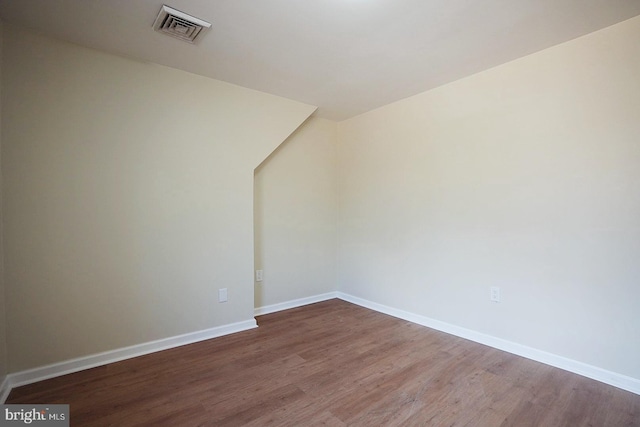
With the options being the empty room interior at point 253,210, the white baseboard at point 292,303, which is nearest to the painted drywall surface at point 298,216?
the white baseboard at point 292,303

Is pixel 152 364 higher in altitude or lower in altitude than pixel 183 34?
lower

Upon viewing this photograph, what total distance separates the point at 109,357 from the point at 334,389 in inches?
69.2

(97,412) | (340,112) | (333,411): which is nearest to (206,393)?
(97,412)

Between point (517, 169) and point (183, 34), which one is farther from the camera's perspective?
point (517, 169)

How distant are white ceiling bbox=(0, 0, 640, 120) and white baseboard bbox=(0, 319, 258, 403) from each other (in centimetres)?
232

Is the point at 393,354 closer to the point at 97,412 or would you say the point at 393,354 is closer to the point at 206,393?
the point at 206,393

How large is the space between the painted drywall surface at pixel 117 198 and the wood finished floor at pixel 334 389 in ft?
1.20

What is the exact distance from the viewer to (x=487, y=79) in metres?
2.52

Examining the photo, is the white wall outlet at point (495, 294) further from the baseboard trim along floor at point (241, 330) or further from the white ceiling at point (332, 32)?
the white ceiling at point (332, 32)

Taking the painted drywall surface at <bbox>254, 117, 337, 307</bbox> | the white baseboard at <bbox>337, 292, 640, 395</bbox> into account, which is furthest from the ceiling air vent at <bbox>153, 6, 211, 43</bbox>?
the white baseboard at <bbox>337, 292, 640, 395</bbox>

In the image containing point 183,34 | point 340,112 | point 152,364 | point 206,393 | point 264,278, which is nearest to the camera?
point 206,393

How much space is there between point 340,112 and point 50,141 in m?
2.77

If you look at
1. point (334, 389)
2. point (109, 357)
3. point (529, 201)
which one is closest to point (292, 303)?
point (334, 389)

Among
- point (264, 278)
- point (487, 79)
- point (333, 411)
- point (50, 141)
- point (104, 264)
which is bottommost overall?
point (333, 411)
